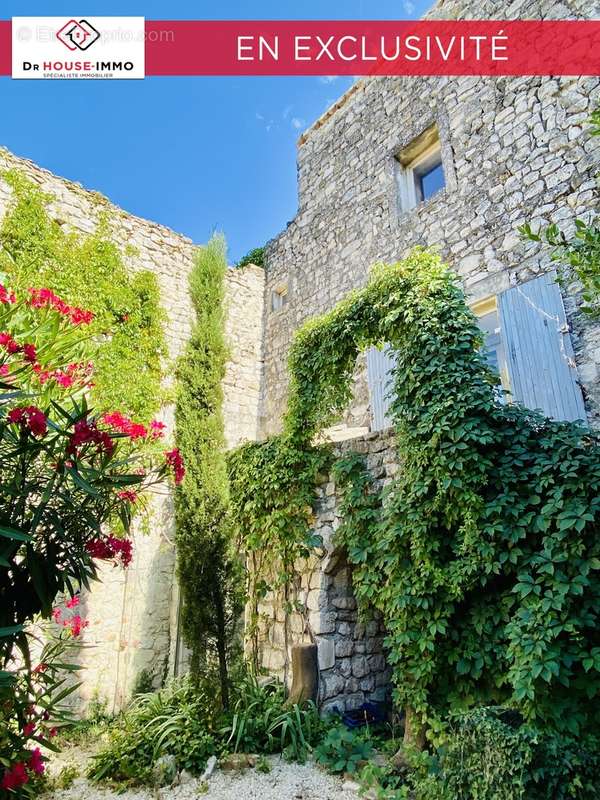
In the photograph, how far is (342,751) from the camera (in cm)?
346

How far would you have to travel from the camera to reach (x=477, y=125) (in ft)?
19.1

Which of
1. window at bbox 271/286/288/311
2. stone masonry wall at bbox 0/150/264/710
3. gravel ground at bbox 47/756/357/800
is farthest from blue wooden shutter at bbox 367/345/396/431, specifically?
gravel ground at bbox 47/756/357/800

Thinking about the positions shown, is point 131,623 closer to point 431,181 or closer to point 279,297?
point 279,297

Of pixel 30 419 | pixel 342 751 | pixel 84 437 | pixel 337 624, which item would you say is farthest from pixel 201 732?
pixel 30 419

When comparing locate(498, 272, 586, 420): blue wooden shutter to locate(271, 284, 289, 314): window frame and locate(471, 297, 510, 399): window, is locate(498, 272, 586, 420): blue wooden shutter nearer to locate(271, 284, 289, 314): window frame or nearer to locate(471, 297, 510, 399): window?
locate(471, 297, 510, 399): window

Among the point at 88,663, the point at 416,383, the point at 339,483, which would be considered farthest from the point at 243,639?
the point at 416,383

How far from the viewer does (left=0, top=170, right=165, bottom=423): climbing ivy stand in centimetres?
585

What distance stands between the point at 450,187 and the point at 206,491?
4859 millimetres

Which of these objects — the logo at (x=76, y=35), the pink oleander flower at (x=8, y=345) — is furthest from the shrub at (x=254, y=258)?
the pink oleander flower at (x=8, y=345)

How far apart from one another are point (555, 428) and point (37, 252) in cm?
612

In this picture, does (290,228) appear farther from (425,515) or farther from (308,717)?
(308,717)

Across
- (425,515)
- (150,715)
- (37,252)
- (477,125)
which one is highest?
(477,125)

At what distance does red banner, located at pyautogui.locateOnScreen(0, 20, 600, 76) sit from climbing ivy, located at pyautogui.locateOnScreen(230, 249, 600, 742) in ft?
8.20

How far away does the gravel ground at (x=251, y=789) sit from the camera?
309cm
